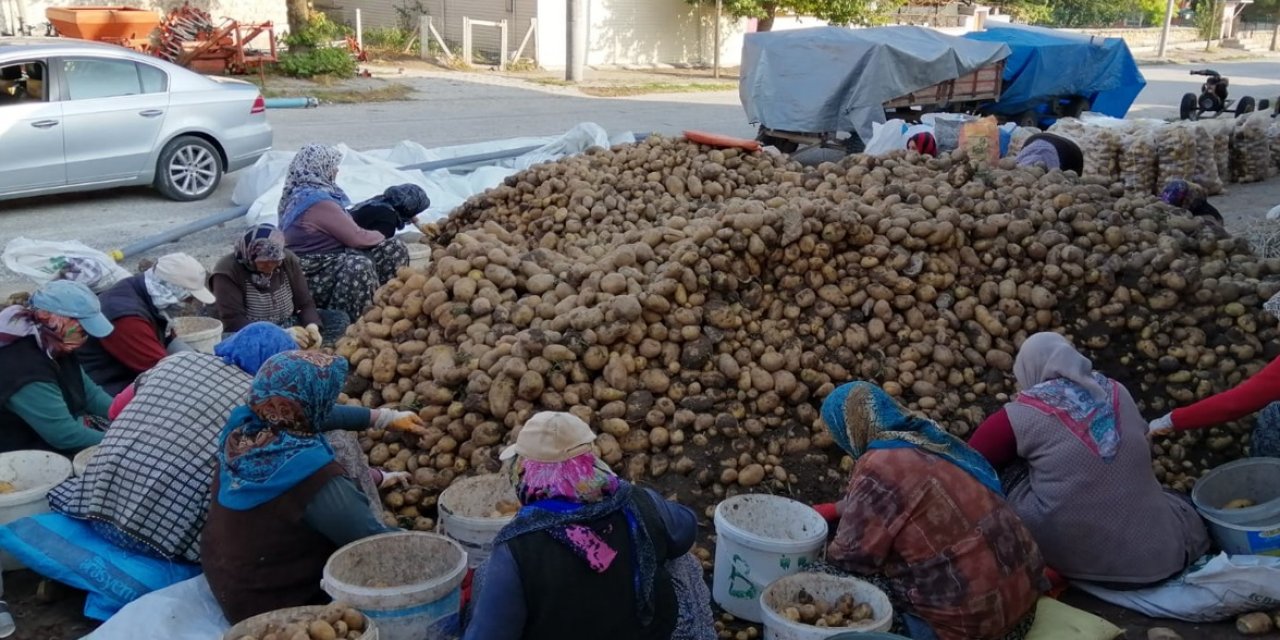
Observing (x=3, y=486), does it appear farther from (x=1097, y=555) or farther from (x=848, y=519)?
(x=1097, y=555)

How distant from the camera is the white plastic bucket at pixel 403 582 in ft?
9.41

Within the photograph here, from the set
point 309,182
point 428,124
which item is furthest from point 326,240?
point 428,124

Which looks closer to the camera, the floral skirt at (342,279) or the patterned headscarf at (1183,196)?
the floral skirt at (342,279)

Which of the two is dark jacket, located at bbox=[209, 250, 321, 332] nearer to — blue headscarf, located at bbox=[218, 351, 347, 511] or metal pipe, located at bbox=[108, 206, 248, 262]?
metal pipe, located at bbox=[108, 206, 248, 262]

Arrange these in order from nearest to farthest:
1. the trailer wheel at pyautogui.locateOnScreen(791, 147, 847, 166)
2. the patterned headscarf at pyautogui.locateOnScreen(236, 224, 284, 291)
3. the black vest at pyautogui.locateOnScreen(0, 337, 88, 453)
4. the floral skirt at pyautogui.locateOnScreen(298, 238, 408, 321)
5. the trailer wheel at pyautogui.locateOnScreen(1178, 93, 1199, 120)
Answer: the black vest at pyautogui.locateOnScreen(0, 337, 88, 453), the patterned headscarf at pyautogui.locateOnScreen(236, 224, 284, 291), the floral skirt at pyautogui.locateOnScreen(298, 238, 408, 321), the trailer wheel at pyautogui.locateOnScreen(791, 147, 847, 166), the trailer wheel at pyautogui.locateOnScreen(1178, 93, 1199, 120)

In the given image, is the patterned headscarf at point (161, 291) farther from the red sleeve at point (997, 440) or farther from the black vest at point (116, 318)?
the red sleeve at point (997, 440)

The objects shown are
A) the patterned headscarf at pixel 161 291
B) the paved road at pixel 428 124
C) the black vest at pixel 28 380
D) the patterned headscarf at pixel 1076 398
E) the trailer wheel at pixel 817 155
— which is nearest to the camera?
the patterned headscarf at pixel 1076 398

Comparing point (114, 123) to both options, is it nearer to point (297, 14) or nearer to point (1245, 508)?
point (1245, 508)

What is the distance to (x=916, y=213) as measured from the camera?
15.9 ft

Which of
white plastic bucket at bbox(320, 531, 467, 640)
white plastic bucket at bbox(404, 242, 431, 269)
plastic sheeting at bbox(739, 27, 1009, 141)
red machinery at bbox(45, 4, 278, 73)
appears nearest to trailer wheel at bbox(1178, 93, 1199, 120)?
plastic sheeting at bbox(739, 27, 1009, 141)

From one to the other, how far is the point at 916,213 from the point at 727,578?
2.14 meters

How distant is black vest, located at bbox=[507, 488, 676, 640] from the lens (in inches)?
99.0

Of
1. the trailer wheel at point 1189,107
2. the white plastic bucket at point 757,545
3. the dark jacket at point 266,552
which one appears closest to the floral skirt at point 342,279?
the dark jacket at point 266,552

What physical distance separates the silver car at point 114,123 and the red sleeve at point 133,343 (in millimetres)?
5081
